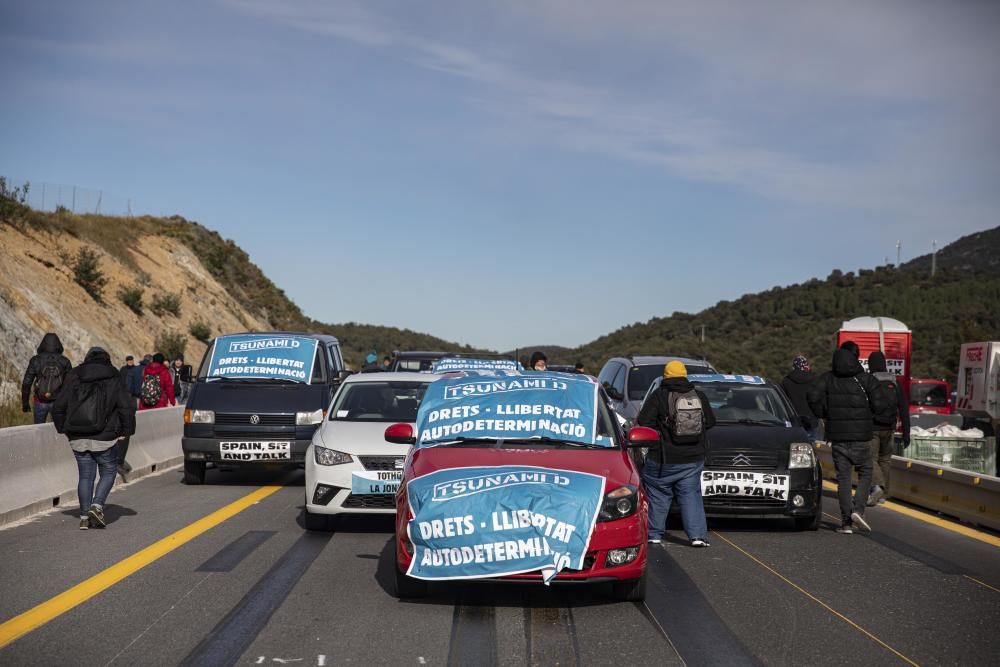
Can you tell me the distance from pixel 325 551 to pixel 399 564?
102 inches

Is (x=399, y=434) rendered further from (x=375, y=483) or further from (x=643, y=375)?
(x=643, y=375)

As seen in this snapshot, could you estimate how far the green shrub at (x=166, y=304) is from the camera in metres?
51.0

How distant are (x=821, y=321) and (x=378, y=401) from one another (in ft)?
249

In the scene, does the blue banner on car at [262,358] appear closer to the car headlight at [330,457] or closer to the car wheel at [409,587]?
the car headlight at [330,457]

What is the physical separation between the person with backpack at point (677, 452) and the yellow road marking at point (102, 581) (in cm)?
433

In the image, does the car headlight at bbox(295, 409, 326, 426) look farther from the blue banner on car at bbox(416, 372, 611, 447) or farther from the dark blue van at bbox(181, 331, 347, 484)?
the blue banner on car at bbox(416, 372, 611, 447)

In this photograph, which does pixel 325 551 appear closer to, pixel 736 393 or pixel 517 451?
pixel 517 451

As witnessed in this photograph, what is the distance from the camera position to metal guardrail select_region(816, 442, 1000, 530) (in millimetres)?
12234

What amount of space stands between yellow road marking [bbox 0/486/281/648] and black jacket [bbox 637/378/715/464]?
14.4 ft

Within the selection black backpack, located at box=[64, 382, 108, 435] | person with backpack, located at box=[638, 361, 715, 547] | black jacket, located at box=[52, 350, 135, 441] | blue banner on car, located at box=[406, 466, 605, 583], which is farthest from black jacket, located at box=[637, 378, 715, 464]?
black backpack, located at box=[64, 382, 108, 435]

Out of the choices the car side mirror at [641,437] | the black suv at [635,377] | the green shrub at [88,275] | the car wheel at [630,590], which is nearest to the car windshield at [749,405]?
the car side mirror at [641,437]

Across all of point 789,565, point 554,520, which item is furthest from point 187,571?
point 789,565

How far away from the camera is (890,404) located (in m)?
13.6

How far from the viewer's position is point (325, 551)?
33.0 feet
